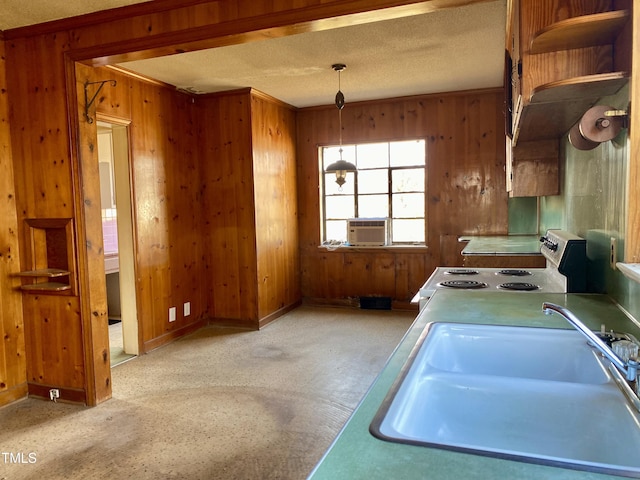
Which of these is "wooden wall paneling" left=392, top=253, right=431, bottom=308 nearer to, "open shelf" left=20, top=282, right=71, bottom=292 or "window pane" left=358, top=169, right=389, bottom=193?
"window pane" left=358, top=169, right=389, bottom=193

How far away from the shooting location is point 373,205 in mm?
5855

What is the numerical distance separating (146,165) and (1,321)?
5.92ft

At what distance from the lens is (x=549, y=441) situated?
1.05m

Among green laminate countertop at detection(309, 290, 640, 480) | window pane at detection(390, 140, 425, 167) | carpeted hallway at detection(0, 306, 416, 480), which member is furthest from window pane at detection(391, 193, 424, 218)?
green laminate countertop at detection(309, 290, 640, 480)

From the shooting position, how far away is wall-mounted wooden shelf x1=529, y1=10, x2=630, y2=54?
138cm

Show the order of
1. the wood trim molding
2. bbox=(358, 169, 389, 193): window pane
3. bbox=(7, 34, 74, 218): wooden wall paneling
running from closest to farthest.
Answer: the wood trim molding
bbox=(7, 34, 74, 218): wooden wall paneling
bbox=(358, 169, 389, 193): window pane

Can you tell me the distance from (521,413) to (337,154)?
504cm

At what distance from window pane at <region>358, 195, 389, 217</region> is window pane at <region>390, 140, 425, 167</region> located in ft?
1.50

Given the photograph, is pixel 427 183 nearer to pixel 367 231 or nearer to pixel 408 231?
pixel 408 231

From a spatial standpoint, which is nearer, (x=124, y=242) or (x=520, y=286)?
(x=520, y=286)

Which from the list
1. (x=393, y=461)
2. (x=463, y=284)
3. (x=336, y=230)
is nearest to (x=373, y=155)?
(x=336, y=230)

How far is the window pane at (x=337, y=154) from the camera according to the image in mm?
5859

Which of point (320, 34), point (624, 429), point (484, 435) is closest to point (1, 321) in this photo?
point (320, 34)

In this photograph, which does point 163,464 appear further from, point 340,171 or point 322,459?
point 340,171
